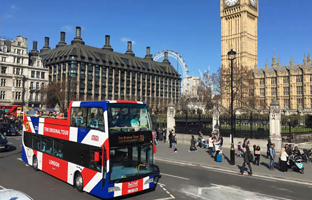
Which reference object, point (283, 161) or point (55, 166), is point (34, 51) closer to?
point (55, 166)

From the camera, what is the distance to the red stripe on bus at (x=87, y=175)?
931 centimetres

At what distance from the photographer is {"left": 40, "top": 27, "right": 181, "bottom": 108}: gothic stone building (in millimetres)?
82438

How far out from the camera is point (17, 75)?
63.6m

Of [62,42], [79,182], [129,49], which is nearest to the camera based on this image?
[79,182]

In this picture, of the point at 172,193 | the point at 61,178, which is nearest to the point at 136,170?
the point at 172,193

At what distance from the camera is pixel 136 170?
9.23m

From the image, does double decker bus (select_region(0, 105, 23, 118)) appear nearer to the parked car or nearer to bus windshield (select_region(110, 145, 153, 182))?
bus windshield (select_region(110, 145, 153, 182))

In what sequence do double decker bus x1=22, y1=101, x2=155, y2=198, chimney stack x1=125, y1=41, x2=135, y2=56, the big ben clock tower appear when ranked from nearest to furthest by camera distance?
double decker bus x1=22, y1=101, x2=155, y2=198 < the big ben clock tower < chimney stack x1=125, y1=41, x2=135, y2=56

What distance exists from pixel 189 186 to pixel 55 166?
637 centimetres

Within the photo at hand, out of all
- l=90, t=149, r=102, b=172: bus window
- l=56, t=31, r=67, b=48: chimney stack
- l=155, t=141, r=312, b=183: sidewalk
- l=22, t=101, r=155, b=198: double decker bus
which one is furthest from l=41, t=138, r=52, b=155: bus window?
l=56, t=31, r=67, b=48: chimney stack

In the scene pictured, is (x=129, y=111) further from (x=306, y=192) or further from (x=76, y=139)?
(x=306, y=192)

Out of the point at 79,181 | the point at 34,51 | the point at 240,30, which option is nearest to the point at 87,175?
the point at 79,181

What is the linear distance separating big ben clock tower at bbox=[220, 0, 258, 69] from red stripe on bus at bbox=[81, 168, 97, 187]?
89808 mm

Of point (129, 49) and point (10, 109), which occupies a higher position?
point (129, 49)
